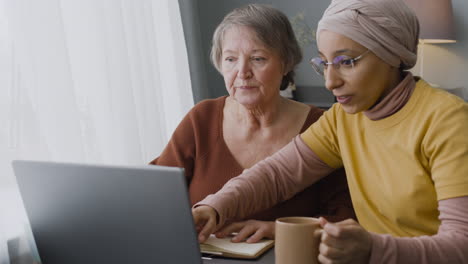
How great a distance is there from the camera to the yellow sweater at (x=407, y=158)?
1.08 meters

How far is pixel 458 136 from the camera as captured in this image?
107 cm

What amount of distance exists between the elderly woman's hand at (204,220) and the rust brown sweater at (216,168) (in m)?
0.27

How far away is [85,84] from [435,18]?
1919 mm

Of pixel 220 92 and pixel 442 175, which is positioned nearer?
pixel 442 175

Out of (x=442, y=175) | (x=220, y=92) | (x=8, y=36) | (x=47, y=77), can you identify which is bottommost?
(x=220, y=92)

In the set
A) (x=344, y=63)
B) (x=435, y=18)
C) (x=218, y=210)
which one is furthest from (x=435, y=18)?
(x=218, y=210)

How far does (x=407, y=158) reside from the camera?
46.6 inches

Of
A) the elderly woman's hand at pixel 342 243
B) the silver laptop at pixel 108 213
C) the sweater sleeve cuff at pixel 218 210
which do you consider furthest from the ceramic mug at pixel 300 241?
the sweater sleeve cuff at pixel 218 210

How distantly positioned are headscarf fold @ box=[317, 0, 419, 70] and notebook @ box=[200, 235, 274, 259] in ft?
1.62

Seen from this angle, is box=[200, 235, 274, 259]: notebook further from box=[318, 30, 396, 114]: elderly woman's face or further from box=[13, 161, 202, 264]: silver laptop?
box=[318, 30, 396, 114]: elderly woman's face

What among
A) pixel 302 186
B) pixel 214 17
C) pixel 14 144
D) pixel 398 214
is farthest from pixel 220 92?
pixel 398 214

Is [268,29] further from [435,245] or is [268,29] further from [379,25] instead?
[435,245]

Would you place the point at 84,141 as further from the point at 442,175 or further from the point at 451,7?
the point at 451,7

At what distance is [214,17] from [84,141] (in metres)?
1.82
